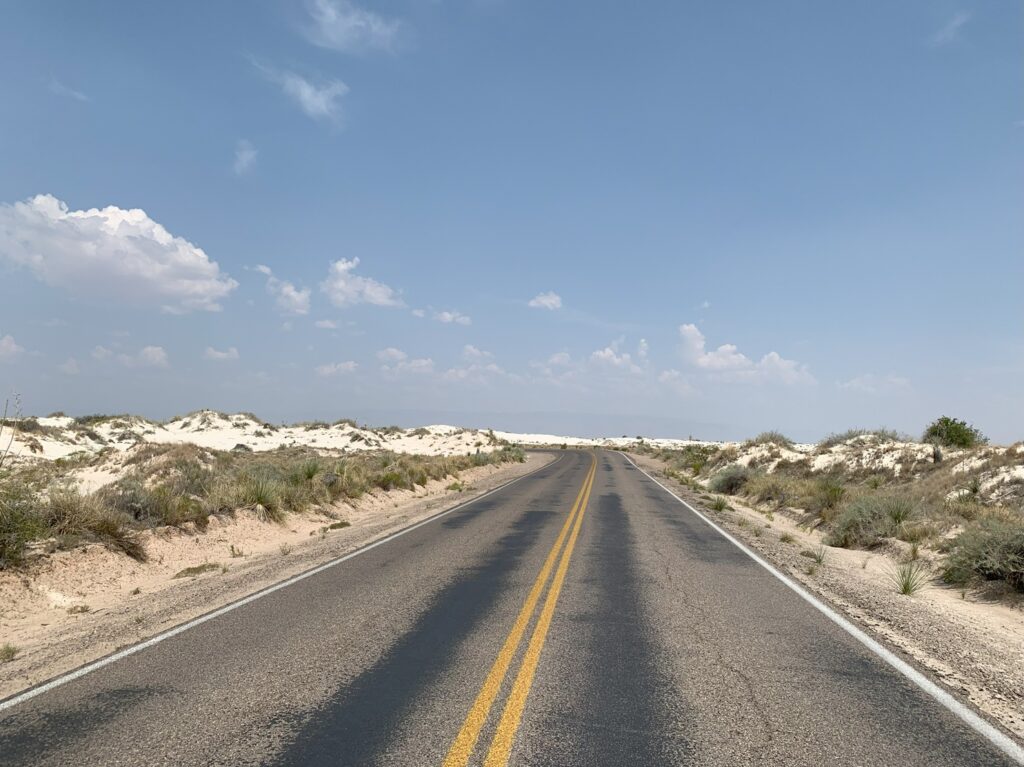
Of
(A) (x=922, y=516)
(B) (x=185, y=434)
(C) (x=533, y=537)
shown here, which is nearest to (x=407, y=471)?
(C) (x=533, y=537)

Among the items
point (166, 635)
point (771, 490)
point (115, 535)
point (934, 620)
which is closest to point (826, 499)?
point (771, 490)

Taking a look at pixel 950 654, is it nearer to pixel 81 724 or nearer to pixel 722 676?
pixel 722 676

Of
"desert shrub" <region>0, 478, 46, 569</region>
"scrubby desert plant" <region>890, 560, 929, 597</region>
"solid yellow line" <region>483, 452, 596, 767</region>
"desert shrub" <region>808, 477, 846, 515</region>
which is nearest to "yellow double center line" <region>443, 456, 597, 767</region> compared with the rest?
"solid yellow line" <region>483, 452, 596, 767</region>

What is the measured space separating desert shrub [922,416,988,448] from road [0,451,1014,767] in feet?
89.3

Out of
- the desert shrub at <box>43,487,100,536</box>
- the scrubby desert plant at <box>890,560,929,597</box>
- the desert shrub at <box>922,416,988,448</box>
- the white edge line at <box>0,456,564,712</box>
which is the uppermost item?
the desert shrub at <box>922,416,988,448</box>

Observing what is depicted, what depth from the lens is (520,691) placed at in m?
5.33

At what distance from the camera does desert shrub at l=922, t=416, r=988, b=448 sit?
29953 mm

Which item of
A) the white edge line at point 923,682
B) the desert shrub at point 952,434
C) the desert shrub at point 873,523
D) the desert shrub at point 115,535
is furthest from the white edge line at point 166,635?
the desert shrub at point 952,434

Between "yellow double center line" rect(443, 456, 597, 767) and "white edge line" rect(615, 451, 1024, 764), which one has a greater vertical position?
"white edge line" rect(615, 451, 1024, 764)

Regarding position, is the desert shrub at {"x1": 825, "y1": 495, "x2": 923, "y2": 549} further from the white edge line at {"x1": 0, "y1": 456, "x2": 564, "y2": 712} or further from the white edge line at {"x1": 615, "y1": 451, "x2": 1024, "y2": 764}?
the white edge line at {"x1": 0, "y1": 456, "x2": 564, "y2": 712}

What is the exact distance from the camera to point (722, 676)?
229 inches

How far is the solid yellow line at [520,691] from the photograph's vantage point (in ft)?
13.9

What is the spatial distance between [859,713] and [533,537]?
360 inches

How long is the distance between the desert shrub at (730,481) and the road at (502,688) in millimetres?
20867
